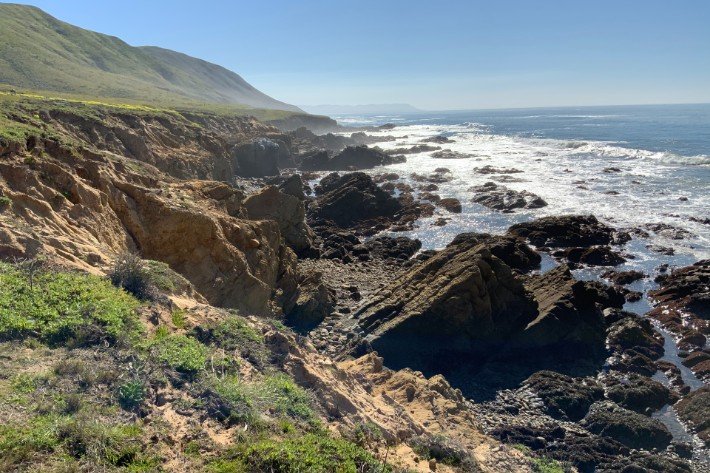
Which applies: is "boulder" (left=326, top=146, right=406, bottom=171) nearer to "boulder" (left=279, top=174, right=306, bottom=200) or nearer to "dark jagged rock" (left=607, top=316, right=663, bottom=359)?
"boulder" (left=279, top=174, right=306, bottom=200)

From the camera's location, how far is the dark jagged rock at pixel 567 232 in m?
34.4

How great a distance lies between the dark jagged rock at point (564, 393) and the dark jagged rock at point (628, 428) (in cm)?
45

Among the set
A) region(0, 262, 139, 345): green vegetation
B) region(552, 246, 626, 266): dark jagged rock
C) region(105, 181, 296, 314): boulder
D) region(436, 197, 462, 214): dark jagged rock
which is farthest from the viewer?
region(436, 197, 462, 214): dark jagged rock

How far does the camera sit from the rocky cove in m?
11.6

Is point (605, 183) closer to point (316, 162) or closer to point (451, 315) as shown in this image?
point (316, 162)

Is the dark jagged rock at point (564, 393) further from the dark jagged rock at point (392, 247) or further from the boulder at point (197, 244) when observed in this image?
the dark jagged rock at point (392, 247)

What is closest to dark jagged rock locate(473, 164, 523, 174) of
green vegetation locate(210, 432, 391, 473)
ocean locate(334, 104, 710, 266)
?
ocean locate(334, 104, 710, 266)

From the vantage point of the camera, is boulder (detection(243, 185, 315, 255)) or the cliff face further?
boulder (detection(243, 185, 315, 255))

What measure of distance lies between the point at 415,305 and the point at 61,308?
14.6 meters

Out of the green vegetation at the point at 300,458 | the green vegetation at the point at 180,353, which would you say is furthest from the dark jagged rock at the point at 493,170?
the green vegetation at the point at 300,458

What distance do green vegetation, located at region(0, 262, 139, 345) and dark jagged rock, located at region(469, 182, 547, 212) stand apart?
126ft

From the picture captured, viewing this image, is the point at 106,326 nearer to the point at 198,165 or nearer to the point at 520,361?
the point at 520,361

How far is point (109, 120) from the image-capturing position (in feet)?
116

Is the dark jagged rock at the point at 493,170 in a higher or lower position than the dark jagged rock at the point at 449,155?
lower
